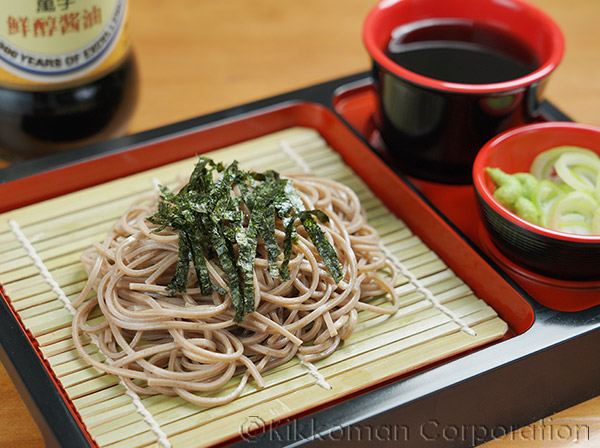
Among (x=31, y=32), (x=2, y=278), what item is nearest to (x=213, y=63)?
(x=31, y=32)

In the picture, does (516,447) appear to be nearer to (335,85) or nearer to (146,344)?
(146,344)

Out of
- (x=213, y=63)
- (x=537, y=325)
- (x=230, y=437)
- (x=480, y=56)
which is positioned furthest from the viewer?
(x=213, y=63)

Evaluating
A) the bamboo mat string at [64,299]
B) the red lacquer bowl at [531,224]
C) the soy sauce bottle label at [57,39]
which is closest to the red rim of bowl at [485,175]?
the red lacquer bowl at [531,224]

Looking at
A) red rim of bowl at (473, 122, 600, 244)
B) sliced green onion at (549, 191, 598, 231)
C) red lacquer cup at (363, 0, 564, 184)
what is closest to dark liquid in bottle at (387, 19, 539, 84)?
red lacquer cup at (363, 0, 564, 184)

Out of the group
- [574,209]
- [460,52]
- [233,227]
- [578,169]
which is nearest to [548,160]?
[578,169]

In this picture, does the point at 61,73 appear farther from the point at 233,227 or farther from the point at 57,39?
the point at 233,227

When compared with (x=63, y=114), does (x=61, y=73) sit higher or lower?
higher
